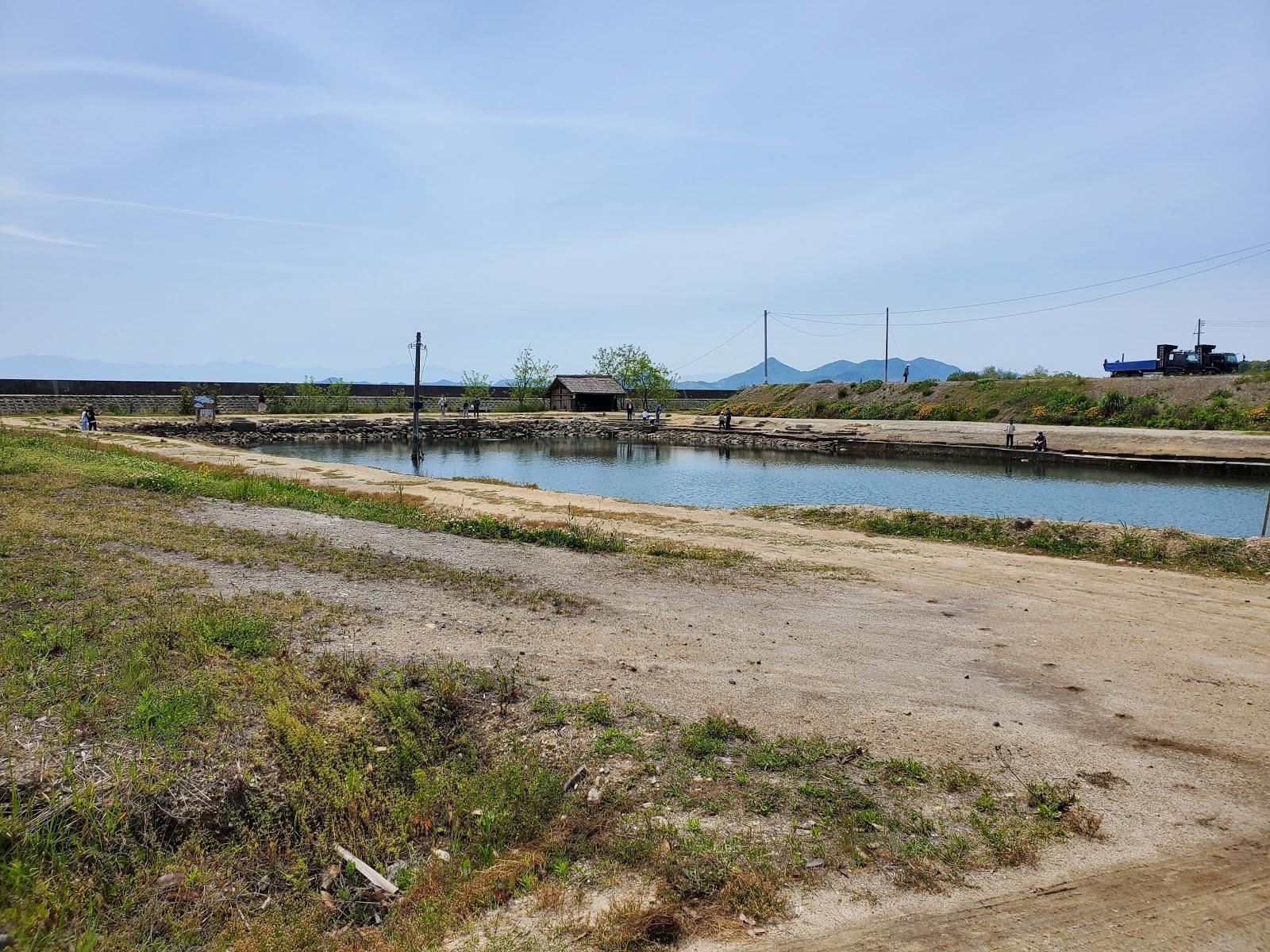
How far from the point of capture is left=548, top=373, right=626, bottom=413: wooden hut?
88.9 metres

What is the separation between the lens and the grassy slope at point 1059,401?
158 feet

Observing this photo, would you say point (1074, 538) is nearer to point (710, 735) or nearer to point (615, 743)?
point (710, 735)

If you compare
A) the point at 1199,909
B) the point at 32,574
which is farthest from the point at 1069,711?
the point at 32,574

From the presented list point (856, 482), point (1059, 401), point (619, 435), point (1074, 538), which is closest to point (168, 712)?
point (1074, 538)

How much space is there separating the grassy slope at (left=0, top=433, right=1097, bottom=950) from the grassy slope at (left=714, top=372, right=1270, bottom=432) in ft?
169

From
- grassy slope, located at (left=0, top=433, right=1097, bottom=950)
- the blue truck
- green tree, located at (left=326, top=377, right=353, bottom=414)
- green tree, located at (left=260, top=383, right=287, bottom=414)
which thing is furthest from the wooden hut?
grassy slope, located at (left=0, top=433, right=1097, bottom=950)

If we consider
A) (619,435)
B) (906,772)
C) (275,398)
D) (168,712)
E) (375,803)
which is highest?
(275,398)

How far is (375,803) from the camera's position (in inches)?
245

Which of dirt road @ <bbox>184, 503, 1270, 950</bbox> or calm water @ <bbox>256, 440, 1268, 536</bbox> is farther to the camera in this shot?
calm water @ <bbox>256, 440, 1268, 536</bbox>

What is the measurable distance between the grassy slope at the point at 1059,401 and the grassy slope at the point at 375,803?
169 ft

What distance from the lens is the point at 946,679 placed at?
874cm

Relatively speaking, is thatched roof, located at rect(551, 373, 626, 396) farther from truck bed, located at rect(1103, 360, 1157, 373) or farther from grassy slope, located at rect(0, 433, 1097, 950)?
grassy slope, located at rect(0, 433, 1097, 950)

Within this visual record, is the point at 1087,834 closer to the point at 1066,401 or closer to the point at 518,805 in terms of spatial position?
the point at 518,805

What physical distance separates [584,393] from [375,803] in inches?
3286
